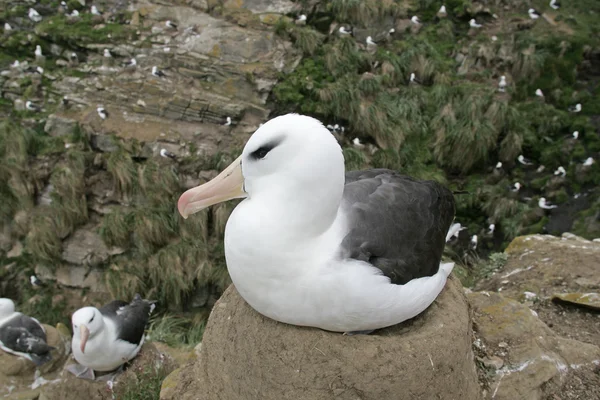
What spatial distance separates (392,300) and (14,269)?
24.6ft

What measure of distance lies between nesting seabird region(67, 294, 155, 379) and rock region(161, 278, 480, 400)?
7.23 ft

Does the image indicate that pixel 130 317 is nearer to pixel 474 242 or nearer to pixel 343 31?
pixel 474 242

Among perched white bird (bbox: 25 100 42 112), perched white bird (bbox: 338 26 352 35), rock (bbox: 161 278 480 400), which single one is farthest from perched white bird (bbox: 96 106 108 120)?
rock (bbox: 161 278 480 400)

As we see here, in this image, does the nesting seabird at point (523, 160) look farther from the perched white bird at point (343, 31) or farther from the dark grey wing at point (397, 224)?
the dark grey wing at point (397, 224)

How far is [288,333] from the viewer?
2830 millimetres

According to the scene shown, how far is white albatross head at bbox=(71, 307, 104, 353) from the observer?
470cm

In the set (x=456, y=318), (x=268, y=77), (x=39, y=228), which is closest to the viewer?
(x=456, y=318)

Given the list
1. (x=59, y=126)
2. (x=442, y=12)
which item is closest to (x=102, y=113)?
(x=59, y=126)

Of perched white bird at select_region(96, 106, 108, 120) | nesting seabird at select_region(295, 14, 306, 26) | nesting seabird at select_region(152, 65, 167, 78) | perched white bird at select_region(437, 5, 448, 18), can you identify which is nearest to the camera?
perched white bird at select_region(96, 106, 108, 120)

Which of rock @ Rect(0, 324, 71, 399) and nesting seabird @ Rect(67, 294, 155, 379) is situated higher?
nesting seabird @ Rect(67, 294, 155, 379)

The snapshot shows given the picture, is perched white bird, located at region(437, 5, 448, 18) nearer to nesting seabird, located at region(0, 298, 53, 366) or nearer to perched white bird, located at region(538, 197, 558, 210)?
perched white bird, located at region(538, 197, 558, 210)

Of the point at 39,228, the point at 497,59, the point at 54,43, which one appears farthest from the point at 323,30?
the point at 39,228

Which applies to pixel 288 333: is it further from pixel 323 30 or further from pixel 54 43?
pixel 54 43

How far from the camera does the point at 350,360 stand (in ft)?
8.91
